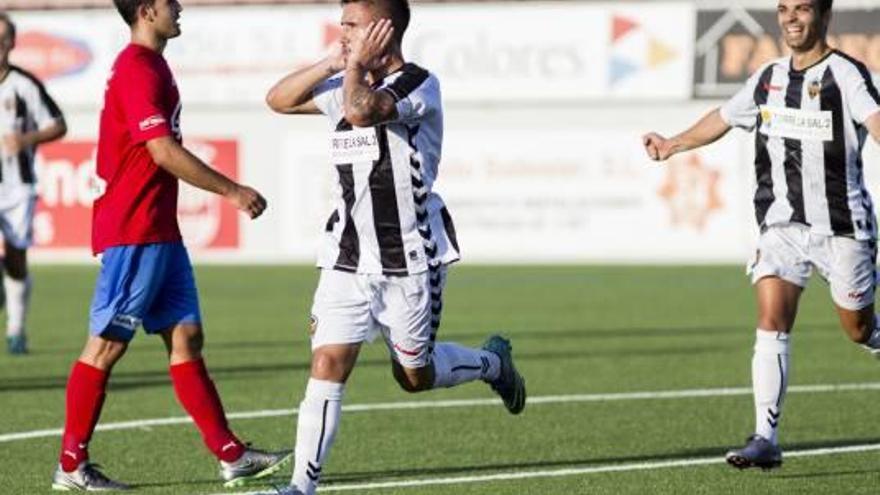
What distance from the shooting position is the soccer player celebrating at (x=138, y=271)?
891 centimetres

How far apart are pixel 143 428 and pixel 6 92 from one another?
549cm

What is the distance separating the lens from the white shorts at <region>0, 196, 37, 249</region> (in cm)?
1597

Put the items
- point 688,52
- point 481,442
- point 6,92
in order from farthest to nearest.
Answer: point 688,52 < point 6,92 < point 481,442

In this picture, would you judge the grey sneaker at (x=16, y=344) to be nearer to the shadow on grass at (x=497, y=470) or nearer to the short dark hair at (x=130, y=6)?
the shadow on grass at (x=497, y=470)

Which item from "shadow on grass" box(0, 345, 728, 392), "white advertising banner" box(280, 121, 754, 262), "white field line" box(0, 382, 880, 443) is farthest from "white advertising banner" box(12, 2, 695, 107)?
"white field line" box(0, 382, 880, 443)

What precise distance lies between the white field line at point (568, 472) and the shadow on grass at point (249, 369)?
461 cm

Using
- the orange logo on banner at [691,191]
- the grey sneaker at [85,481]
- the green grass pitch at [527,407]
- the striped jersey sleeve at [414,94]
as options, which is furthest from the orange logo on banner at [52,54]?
the striped jersey sleeve at [414,94]

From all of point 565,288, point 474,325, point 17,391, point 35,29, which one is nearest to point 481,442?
point 17,391

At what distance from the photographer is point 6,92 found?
15773 millimetres

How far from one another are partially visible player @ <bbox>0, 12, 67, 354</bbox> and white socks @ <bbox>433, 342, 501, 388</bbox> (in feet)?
22.1

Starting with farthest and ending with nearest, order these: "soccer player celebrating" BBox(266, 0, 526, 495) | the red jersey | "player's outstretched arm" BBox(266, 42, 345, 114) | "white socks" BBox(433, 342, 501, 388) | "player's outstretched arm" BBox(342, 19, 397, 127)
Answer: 1. "white socks" BBox(433, 342, 501, 388)
2. the red jersey
3. "player's outstretched arm" BBox(266, 42, 345, 114)
4. "soccer player celebrating" BBox(266, 0, 526, 495)
5. "player's outstretched arm" BBox(342, 19, 397, 127)

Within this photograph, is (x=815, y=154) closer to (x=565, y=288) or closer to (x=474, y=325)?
(x=474, y=325)

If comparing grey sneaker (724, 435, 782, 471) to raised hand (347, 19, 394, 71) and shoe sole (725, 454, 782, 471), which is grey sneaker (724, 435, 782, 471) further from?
raised hand (347, 19, 394, 71)

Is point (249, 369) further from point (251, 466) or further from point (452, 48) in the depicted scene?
point (452, 48)
